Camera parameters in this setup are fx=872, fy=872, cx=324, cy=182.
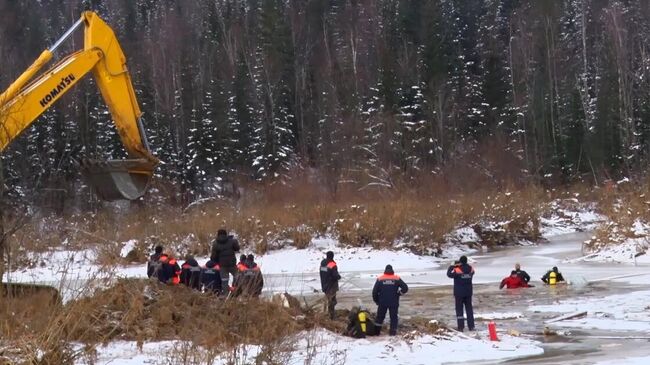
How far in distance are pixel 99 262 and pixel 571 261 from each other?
23.0 meters

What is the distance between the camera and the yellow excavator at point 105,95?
1856 centimetres

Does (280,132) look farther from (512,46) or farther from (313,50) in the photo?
(512,46)

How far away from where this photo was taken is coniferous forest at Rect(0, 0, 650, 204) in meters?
56.2

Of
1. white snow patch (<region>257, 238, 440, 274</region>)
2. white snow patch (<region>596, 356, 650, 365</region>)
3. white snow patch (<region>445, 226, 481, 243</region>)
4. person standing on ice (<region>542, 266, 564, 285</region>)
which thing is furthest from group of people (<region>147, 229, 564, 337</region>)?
white snow patch (<region>445, 226, 481, 243</region>)

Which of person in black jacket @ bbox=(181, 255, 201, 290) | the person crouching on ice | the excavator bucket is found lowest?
the person crouching on ice

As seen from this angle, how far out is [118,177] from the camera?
1917cm

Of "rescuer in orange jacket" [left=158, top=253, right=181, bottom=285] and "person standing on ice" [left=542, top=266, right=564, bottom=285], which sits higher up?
"rescuer in orange jacket" [left=158, top=253, right=181, bottom=285]

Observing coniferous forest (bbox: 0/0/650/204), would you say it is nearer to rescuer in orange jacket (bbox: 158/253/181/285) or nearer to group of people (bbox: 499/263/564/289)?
group of people (bbox: 499/263/564/289)

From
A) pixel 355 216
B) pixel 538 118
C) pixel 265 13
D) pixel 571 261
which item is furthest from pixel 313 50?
pixel 571 261

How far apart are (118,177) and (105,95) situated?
86.1 inches

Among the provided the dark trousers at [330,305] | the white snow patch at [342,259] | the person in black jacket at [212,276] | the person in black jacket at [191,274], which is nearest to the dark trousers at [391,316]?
the dark trousers at [330,305]

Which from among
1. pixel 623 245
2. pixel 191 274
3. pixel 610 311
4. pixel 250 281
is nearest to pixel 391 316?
pixel 250 281

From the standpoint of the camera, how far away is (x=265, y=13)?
69625 mm

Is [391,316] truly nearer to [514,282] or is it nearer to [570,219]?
[514,282]
